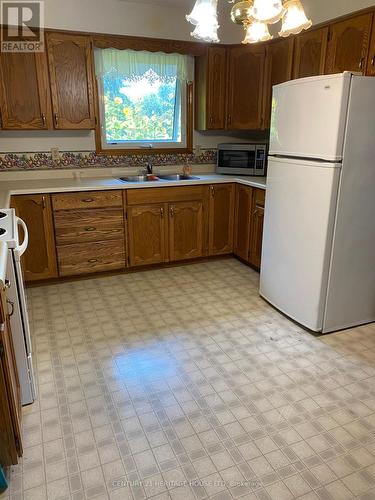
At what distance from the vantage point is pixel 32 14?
3115mm

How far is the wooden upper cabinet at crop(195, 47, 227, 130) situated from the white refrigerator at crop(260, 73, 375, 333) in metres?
1.29

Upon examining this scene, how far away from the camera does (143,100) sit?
152 inches

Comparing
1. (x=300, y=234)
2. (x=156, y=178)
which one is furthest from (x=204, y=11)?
(x=156, y=178)

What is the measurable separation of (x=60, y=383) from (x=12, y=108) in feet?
7.58

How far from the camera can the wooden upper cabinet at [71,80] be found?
3.19 m

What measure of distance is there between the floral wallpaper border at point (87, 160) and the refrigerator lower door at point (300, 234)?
1.56m

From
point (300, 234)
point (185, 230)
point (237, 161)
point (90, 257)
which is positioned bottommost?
point (90, 257)

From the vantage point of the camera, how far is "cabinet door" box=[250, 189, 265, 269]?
346cm

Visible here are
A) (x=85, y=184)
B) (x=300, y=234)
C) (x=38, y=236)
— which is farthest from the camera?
(x=85, y=184)

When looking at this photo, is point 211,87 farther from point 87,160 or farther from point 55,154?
point 55,154

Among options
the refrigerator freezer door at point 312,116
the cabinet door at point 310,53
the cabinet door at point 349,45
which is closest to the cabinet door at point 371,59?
the cabinet door at point 349,45

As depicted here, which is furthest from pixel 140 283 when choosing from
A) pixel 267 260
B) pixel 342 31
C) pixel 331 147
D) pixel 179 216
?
pixel 342 31

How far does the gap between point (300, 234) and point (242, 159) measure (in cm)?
Result: 162

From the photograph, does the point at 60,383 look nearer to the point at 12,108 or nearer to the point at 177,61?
the point at 12,108
